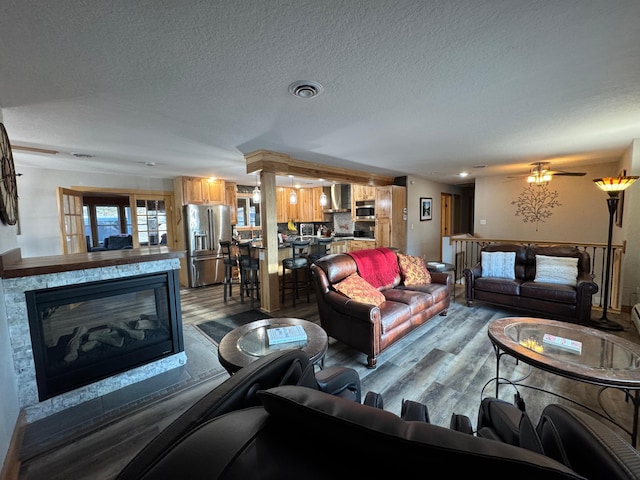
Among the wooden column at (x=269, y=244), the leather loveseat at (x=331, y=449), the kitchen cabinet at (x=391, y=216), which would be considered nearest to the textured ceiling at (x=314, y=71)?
the wooden column at (x=269, y=244)

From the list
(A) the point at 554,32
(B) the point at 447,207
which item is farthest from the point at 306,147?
(B) the point at 447,207

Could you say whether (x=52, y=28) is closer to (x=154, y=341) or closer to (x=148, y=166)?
(x=154, y=341)

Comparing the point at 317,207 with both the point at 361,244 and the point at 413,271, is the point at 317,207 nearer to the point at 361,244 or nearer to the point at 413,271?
the point at 361,244

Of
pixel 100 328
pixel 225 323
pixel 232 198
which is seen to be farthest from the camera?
pixel 232 198

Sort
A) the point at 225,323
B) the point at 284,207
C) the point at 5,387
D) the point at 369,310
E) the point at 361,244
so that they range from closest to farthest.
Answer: the point at 5,387, the point at 369,310, the point at 225,323, the point at 361,244, the point at 284,207

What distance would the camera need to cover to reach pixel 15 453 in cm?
167

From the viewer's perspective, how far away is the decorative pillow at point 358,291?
2932 mm

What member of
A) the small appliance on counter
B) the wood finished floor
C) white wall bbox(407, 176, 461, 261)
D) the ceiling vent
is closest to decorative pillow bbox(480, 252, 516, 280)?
the wood finished floor

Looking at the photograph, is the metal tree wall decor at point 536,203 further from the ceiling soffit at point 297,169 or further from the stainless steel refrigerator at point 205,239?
the stainless steel refrigerator at point 205,239

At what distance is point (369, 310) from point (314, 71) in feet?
6.65

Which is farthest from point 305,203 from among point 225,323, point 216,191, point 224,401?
point 224,401

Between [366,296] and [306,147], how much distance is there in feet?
6.81

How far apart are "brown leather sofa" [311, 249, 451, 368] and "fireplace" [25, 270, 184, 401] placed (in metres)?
1.54

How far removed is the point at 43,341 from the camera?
202 cm
